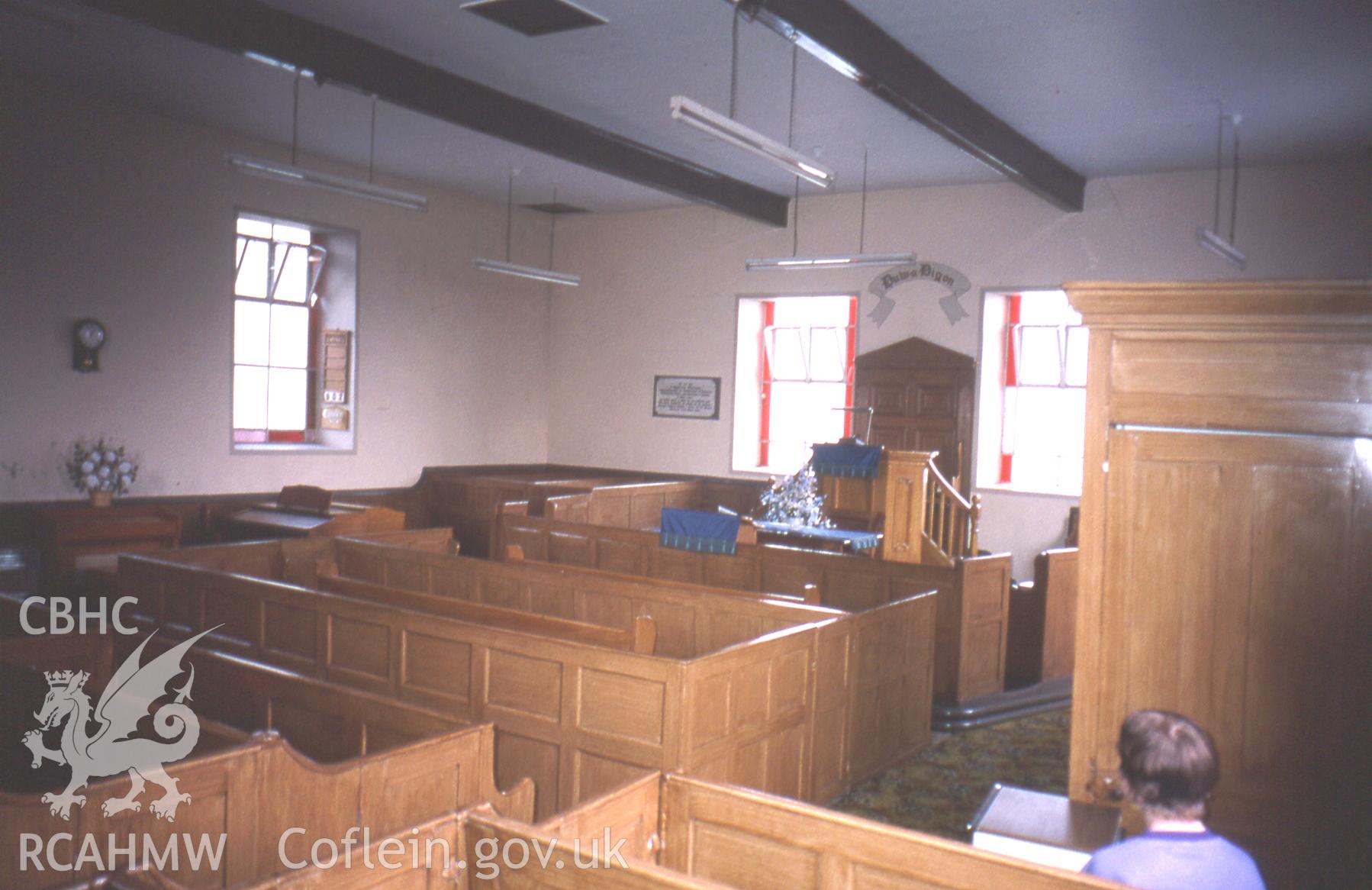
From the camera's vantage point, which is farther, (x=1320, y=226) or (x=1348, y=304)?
(x=1320, y=226)

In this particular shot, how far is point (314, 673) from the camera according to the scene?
5.39 m

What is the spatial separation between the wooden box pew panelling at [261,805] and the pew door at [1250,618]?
1.80 meters

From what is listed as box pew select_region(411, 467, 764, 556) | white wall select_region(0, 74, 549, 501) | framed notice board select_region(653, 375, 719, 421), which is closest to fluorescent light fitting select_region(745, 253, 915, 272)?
box pew select_region(411, 467, 764, 556)

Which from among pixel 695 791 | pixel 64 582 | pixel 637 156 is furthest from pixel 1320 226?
pixel 64 582

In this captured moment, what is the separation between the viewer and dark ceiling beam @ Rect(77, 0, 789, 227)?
19.2 ft

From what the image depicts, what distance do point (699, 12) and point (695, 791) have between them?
4.53 metres

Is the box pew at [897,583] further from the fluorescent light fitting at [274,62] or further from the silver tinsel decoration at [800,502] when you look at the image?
the fluorescent light fitting at [274,62]

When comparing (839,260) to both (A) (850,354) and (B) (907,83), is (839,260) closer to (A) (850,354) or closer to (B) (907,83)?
(B) (907,83)

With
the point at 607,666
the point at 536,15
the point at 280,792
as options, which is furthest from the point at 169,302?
the point at 280,792

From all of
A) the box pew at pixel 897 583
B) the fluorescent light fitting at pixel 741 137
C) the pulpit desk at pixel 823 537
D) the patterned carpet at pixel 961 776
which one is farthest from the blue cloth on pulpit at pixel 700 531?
the fluorescent light fitting at pixel 741 137

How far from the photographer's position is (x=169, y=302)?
8766mm

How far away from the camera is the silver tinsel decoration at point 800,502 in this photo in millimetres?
8188

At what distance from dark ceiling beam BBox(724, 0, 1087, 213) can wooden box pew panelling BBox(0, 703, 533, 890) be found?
3.70 m

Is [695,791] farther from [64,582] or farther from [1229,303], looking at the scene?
[64,582]
